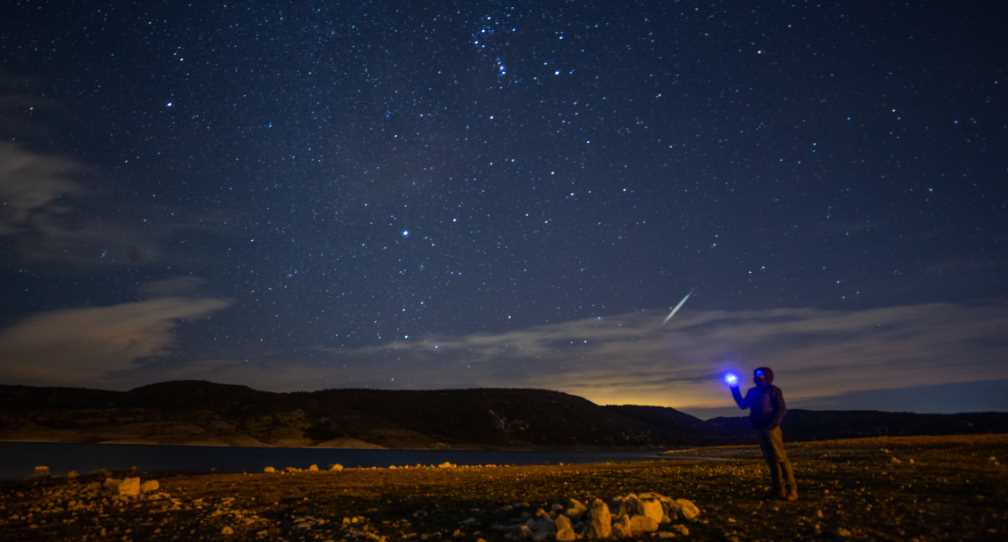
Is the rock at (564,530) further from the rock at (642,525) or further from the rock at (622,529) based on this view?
the rock at (642,525)

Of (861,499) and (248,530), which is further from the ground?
(861,499)

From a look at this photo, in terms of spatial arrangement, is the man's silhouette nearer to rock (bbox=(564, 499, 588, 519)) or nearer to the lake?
rock (bbox=(564, 499, 588, 519))

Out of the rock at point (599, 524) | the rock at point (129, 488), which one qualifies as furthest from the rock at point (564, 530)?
the rock at point (129, 488)

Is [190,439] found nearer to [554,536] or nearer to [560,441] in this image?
[560,441]

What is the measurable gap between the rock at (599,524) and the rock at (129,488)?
19.3 metres

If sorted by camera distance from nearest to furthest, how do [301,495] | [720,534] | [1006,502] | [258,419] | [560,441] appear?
[720,534] → [1006,502] → [301,495] → [258,419] → [560,441]

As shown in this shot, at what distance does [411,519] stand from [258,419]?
555 feet

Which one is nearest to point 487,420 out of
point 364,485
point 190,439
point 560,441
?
point 560,441

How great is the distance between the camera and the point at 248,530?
13.7 metres

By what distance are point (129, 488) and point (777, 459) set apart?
22420 mm

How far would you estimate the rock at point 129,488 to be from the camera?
2203 cm

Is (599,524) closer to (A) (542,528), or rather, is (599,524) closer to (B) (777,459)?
(A) (542,528)

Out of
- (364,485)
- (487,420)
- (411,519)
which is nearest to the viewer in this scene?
(411,519)

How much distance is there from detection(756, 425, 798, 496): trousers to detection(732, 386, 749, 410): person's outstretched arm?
0.63m
